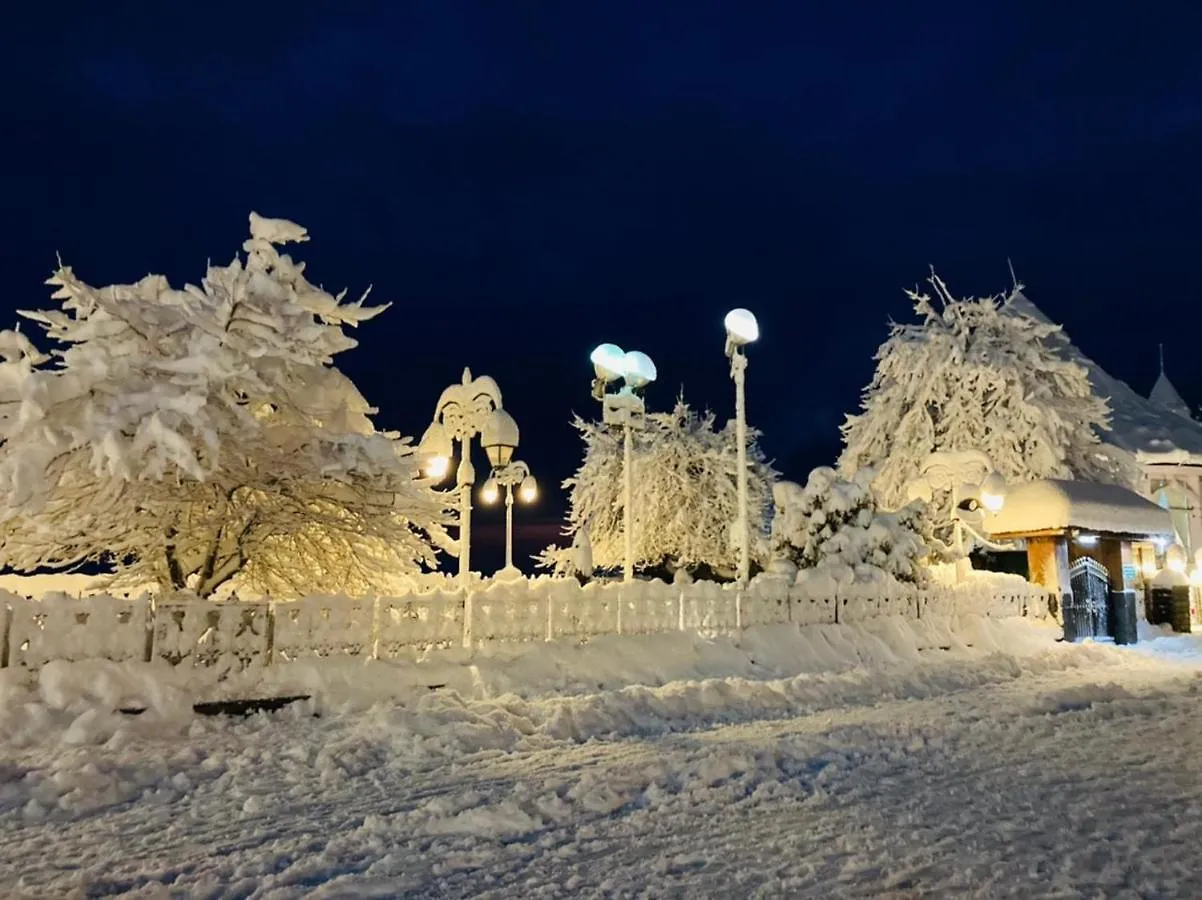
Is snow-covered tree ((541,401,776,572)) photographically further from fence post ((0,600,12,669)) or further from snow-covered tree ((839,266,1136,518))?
fence post ((0,600,12,669))

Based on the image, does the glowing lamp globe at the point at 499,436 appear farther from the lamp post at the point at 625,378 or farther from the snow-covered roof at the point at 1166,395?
the snow-covered roof at the point at 1166,395

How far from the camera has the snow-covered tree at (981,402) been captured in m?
33.9

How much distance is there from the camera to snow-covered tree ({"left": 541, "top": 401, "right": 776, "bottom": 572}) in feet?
136

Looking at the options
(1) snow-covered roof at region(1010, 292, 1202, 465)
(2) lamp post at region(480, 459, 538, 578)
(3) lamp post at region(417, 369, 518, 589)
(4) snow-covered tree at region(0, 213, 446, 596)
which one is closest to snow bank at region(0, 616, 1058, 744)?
(4) snow-covered tree at region(0, 213, 446, 596)

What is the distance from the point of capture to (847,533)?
21.8 metres

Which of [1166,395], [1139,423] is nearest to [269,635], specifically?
[1139,423]

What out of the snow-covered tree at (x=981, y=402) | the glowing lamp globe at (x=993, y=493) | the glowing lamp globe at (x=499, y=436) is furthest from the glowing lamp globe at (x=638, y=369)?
the snow-covered tree at (x=981, y=402)

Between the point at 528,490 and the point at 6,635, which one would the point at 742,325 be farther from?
the point at 6,635

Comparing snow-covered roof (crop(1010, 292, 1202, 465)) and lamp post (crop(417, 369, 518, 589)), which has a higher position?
snow-covered roof (crop(1010, 292, 1202, 465))

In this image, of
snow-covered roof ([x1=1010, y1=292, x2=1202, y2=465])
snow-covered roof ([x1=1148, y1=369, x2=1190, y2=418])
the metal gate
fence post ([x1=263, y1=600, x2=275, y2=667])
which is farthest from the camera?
snow-covered roof ([x1=1148, y1=369, x2=1190, y2=418])

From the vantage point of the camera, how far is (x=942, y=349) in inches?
1425

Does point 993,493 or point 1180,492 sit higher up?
point 1180,492

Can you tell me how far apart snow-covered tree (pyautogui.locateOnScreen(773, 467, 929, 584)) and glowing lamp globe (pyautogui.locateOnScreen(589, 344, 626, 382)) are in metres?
6.86

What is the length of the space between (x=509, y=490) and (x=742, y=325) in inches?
369
